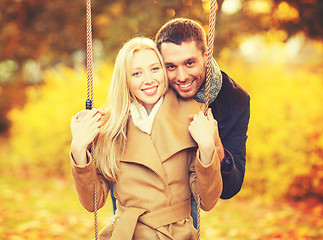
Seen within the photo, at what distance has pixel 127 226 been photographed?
2027mm

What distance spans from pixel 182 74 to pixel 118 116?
45 centimetres

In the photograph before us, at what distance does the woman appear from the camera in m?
Answer: 1.98

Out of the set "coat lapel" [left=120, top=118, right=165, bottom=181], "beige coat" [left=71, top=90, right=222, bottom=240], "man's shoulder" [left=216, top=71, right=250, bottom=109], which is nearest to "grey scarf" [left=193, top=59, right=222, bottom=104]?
"man's shoulder" [left=216, top=71, right=250, bottom=109]

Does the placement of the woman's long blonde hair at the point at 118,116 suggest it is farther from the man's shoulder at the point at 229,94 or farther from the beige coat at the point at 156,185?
the man's shoulder at the point at 229,94

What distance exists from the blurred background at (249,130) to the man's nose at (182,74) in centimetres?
185

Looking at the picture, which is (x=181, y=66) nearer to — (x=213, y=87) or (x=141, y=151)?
(x=213, y=87)

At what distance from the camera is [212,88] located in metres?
2.45

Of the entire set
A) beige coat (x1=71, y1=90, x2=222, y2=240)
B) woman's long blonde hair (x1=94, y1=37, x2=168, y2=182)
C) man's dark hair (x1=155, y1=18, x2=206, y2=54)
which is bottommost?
beige coat (x1=71, y1=90, x2=222, y2=240)

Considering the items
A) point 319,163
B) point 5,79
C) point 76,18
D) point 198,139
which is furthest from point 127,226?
point 5,79

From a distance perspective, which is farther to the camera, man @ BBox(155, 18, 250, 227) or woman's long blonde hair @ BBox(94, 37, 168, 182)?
man @ BBox(155, 18, 250, 227)

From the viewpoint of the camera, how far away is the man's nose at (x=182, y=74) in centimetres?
224

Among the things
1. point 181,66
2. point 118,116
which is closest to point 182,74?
point 181,66

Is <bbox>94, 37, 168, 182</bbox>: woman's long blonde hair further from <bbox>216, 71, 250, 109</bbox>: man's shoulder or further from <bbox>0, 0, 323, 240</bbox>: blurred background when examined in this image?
<bbox>0, 0, 323, 240</bbox>: blurred background

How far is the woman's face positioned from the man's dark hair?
207 mm
